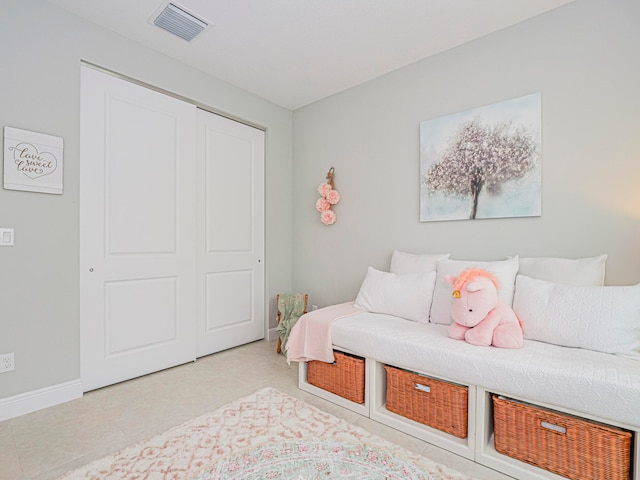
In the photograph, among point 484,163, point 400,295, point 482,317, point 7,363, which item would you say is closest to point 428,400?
point 482,317

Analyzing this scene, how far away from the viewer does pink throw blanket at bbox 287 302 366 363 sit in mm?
2287

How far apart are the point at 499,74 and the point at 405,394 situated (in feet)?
7.44

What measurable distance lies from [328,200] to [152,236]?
5.36 ft

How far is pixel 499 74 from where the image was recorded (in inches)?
94.4

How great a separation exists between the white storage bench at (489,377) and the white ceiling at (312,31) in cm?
207

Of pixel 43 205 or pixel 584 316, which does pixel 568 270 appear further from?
pixel 43 205

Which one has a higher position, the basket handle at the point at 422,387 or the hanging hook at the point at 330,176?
the hanging hook at the point at 330,176

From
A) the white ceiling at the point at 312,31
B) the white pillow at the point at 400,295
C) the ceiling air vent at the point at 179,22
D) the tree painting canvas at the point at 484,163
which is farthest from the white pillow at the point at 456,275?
the ceiling air vent at the point at 179,22

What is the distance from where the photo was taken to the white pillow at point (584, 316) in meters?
1.61

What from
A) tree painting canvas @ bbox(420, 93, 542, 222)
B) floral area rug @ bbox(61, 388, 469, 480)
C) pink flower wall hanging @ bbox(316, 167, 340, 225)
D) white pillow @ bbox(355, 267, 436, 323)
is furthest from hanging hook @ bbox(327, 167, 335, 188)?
floral area rug @ bbox(61, 388, 469, 480)

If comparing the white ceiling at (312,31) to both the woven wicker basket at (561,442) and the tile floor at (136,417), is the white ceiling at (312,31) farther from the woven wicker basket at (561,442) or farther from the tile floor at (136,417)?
the tile floor at (136,417)

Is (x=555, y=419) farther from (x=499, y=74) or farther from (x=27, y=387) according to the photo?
(x=27, y=387)

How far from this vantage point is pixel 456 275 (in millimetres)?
2264

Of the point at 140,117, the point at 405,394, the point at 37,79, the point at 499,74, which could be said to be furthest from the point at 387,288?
the point at 37,79
